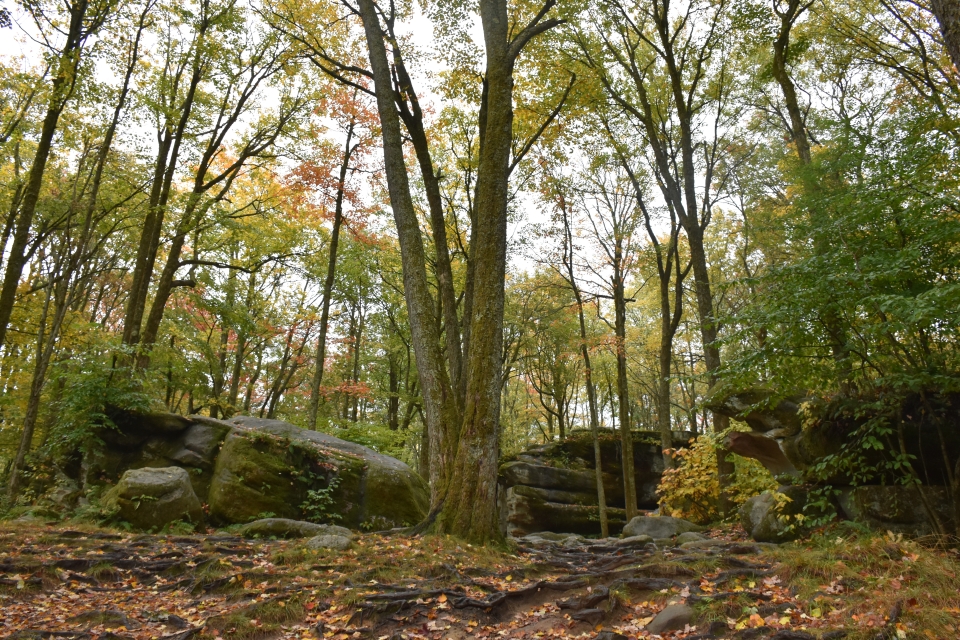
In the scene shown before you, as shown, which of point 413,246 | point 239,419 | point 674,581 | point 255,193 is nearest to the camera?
point 674,581

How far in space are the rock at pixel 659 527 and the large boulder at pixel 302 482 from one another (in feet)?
13.1

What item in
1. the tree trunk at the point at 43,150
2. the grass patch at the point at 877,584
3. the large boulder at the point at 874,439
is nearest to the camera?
the grass patch at the point at 877,584

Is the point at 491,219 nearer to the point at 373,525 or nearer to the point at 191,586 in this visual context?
the point at 191,586

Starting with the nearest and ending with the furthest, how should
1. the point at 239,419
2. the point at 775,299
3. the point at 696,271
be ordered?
1. the point at 775,299
2. the point at 239,419
3. the point at 696,271

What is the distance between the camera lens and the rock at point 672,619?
3.33 meters

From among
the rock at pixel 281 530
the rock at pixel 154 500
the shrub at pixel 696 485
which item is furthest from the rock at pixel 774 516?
the rock at pixel 154 500

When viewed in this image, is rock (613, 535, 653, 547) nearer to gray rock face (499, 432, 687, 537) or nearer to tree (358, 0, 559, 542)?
tree (358, 0, 559, 542)

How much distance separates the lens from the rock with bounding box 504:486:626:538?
15.3m

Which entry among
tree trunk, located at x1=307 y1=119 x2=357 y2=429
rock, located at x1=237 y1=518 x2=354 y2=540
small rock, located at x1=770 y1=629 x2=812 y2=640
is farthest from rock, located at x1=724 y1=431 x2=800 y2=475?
tree trunk, located at x1=307 y1=119 x2=357 y2=429

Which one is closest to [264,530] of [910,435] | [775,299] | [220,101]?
[775,299]

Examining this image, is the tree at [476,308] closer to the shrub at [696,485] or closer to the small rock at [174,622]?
the small rock at [174,622]

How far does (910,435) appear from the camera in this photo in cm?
533

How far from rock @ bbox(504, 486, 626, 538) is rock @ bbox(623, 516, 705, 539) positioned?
5.83m

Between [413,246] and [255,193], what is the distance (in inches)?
562
